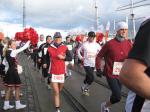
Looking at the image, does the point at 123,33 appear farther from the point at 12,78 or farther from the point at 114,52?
the point at 12,78

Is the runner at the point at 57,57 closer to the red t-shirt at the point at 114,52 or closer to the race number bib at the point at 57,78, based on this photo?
the race number bib at the point at 57,78

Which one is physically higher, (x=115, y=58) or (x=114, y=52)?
(x=114, y=52)

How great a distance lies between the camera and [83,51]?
14.6 m

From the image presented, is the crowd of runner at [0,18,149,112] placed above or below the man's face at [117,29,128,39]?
below

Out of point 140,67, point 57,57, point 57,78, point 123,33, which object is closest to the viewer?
point 140,67

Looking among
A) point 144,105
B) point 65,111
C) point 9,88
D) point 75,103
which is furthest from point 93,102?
point 144,105

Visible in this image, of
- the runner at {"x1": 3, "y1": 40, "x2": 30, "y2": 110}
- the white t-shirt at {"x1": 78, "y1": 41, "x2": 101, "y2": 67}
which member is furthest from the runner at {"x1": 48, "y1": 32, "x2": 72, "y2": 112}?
the white t-shirt at {"x1": 78, "y1": 41, "x2": 101, "y2": 67}

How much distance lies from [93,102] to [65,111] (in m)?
1.40

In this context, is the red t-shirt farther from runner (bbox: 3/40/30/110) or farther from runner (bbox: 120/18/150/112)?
runner (bbox: 120/18/150/112)

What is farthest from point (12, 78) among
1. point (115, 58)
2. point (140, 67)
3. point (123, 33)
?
point (140, 67)

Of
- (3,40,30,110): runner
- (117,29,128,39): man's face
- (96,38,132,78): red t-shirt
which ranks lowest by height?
(3,40,30,110): runner

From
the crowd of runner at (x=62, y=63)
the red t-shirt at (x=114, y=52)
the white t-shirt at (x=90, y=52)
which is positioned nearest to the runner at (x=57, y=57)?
the crowd of runner at (x=62, y=63)

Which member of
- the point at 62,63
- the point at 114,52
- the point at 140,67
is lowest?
the point at 62,63

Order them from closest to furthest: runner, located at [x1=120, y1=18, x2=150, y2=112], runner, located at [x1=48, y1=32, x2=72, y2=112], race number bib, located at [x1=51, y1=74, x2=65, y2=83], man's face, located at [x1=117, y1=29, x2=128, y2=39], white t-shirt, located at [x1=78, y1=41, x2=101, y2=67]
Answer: runner, located at [x1=120, y1=18, x2=150, y2=112]
man's face, located at [x1=117, y1=29, x2=128, y2=39]
race number bib, located at [x1=51, y1=74, x2=65, y2=83]
runner, located at [x1=48, y1=32, x2=72, y2=112]
white t-shirt, located at [x1=78, y1=41, x2=101, y2=67]
